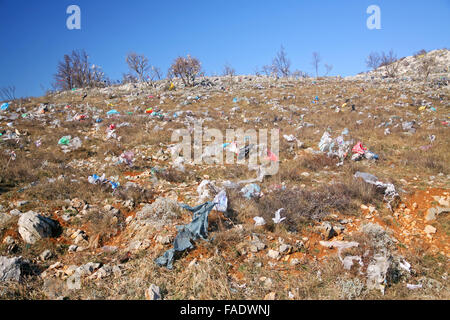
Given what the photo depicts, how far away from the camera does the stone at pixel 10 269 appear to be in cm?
212

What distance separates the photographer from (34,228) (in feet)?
8.81

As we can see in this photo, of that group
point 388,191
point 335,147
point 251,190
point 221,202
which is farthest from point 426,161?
point 221,202

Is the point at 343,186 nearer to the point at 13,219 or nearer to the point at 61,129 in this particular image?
the point at 13,219

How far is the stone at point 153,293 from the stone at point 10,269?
1.25 metres

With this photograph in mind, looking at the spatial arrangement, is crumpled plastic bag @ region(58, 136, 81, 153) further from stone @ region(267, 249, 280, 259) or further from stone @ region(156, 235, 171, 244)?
stone @ region(267, 249, 280, 259)

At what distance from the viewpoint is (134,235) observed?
9.20 feet

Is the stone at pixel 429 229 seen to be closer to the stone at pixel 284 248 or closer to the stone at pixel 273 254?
the stone at pixel 284 248

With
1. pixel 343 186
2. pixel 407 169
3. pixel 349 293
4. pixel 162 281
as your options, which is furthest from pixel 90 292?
pixel 407 169

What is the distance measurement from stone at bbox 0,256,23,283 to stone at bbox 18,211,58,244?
0.44 metres

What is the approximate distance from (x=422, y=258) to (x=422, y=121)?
761cm

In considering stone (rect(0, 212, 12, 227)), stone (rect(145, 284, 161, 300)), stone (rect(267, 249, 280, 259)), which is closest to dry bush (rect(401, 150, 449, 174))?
stone (rect(267, 249, 280, 259))

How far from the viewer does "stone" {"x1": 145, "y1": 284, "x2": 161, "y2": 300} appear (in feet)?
6.35

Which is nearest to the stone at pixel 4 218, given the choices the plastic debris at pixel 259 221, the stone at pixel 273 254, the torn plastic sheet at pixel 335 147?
the plastic debris at pixel 259 221

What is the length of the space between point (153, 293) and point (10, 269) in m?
1.44
